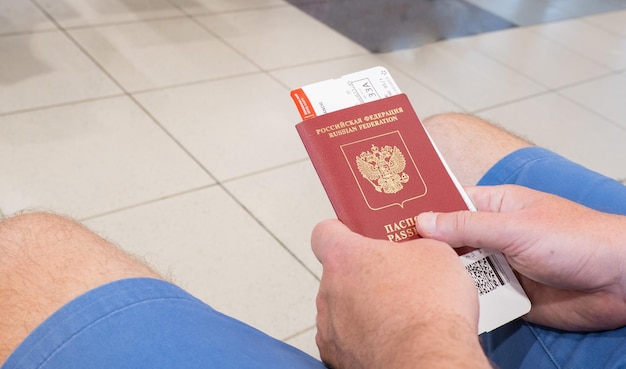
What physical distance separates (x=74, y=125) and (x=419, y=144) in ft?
4.31

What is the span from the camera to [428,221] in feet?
2.33

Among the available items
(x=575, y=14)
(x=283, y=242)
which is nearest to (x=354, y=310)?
(x=283, y=242)

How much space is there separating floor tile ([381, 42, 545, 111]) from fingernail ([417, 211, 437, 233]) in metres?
1.67

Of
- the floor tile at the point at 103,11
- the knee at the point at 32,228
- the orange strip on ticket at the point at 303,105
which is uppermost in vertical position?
the orange strip on ticket at the point at 303,105

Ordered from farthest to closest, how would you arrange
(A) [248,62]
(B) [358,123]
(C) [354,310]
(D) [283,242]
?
(A) [248,62], (D) [283,242], (B) [358,123], (C) [354,310]

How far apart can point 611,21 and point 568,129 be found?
1.49 meters

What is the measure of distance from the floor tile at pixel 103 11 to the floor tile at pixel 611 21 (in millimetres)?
2198

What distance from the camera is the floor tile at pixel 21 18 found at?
2.21 metres

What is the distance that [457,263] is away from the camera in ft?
2.14

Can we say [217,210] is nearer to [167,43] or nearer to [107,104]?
[107,104]

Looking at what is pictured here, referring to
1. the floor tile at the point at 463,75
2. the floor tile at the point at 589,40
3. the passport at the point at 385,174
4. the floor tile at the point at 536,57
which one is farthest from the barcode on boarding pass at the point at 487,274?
the floor tile at the point at 589,40

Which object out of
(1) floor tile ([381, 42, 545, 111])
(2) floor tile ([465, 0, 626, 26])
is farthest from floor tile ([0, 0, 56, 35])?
(2) floor tile ([465, 0, 626, 26])

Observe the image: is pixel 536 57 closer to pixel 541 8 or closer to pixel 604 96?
pixel 604 96

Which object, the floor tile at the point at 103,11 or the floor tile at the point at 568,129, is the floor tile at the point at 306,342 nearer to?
the floor tile at the point at 568,129
